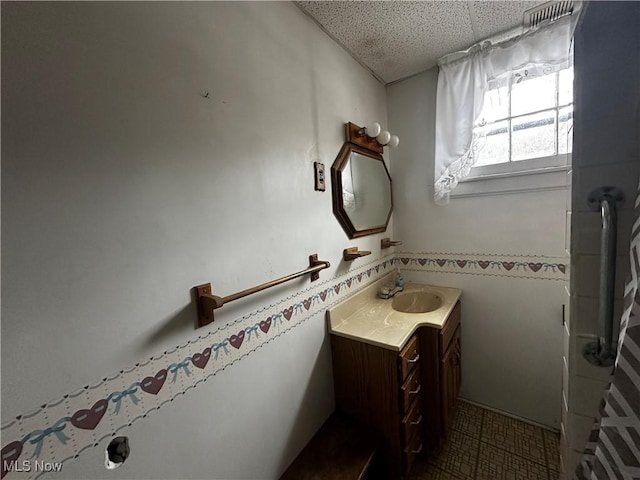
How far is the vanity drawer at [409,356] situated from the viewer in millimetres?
1175

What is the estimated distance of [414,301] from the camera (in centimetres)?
185

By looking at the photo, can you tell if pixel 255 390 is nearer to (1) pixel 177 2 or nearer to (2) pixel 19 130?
(2) pixel 19 130

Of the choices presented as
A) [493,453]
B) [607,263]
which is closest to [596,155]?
[607,263]

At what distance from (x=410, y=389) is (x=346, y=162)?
1.30 m

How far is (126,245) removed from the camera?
66 cm

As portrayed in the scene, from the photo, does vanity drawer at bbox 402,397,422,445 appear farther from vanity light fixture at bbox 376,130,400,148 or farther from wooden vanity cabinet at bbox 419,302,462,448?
vanity light fixture at bbox 376,130,400,148

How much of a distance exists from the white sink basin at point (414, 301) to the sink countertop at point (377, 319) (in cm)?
6

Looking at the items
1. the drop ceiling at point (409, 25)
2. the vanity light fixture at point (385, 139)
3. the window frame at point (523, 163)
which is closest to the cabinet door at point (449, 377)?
the window frame at point (523, 163)

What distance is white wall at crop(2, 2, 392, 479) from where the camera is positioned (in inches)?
20.8

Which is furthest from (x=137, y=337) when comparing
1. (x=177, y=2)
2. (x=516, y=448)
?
(x=516, y=448)

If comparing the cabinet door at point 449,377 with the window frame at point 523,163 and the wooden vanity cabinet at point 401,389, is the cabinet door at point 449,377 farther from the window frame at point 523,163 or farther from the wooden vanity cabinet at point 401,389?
the window frame at point 523,163

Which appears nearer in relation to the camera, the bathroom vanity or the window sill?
the bathroom vanity

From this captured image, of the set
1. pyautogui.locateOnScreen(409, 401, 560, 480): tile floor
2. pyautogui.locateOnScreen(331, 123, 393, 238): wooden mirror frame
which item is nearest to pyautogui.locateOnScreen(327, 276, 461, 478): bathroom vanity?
pyautogui.locateOnScreen(409, 401, 560, 480): tile floor

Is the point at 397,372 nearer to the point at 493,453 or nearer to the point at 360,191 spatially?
the point at 493,453
